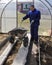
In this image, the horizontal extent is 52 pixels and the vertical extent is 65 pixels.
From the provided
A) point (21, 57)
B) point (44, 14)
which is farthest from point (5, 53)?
point (44, 14)

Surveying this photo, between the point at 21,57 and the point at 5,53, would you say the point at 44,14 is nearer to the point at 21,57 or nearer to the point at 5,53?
the point at 5,53

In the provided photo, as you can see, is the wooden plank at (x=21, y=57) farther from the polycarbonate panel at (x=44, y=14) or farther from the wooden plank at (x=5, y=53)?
the polycarbonate panel at (x=44, y=14)

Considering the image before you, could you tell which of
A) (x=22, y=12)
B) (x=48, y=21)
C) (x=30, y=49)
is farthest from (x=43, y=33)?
(x=30, y=49)

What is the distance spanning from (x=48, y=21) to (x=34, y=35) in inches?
123

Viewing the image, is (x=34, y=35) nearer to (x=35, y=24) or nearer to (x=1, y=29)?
(x=35, y=24)

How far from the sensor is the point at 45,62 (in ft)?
26.0

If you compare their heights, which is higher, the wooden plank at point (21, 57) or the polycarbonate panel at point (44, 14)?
the polycarbonate panel at point (44, 14)

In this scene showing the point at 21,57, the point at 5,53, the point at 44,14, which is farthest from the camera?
the point at 44,14

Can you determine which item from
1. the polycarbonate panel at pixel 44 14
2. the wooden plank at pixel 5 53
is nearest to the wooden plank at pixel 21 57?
the wooden plank at pixel 5 53

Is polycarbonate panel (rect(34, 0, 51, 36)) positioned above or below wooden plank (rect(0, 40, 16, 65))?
above

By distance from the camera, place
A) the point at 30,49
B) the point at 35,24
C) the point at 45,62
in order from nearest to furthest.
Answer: the point at 45,62, the point at 30,49, the point at 35,24

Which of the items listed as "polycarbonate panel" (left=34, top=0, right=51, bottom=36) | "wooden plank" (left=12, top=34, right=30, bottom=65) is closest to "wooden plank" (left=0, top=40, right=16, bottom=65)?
"wooden plank" (left=12, top=34, right=30, bottom=65)

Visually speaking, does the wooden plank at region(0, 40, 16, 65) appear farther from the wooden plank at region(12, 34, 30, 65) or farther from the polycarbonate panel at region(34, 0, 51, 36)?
the polycarbonate panel at region(34, 0, 51, 36)

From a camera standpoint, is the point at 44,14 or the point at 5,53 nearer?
the point at 5,53
